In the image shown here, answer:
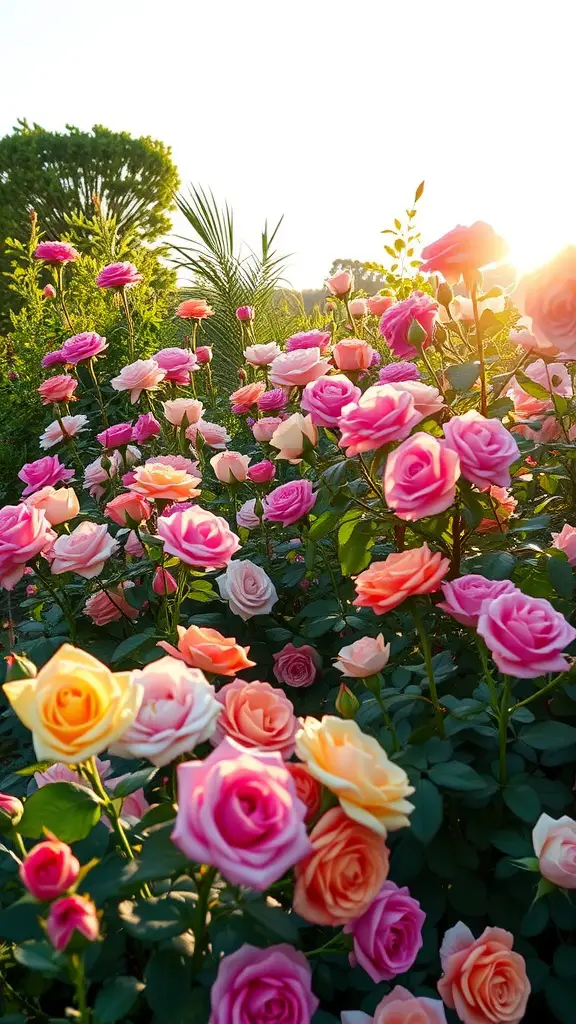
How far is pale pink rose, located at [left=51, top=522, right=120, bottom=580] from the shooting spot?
4.97ft

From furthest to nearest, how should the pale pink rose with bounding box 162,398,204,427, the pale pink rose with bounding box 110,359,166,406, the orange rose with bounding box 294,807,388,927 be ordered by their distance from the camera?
the pale pink rose with bounding box 110,359,166,406, the pale pink rose with bounding box 162,398,204,427, the orange rose with bounding box 294,807,388,927

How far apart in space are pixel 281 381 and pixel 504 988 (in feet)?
4.53

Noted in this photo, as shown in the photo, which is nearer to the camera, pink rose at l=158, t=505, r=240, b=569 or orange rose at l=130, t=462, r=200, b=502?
pink rose at l=158, t=505, r=240, b=569

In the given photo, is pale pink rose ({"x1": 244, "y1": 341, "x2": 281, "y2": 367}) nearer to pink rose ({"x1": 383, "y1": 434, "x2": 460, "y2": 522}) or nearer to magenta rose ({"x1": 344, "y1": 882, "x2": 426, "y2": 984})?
pink rose ({"x1": 383, "y1": 434, "x2": 460, "y2": 522})

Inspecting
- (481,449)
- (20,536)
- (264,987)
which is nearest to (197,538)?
(20,536)

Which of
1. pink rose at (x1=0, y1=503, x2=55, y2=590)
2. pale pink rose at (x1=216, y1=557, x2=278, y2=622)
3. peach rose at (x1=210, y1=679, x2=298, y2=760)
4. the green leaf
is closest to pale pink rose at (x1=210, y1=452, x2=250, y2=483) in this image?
pale pink rose at (x1=216, y1=557, x2=278, y2=622)

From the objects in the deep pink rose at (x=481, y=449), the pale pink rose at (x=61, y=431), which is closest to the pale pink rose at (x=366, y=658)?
the deep pink rose at (x=481, y=449)

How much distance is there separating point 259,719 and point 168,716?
196 mm

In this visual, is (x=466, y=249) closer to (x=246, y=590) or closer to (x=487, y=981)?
(x=246, y=590)

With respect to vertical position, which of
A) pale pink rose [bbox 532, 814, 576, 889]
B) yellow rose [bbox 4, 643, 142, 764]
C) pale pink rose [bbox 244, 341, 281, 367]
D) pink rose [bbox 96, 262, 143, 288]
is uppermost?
pink rose [bbox 96, 262, 143, 288]

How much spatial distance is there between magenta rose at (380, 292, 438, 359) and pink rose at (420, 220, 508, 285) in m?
0.25

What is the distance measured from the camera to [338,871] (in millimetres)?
734

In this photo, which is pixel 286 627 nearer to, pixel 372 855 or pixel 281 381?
pixel 281 381

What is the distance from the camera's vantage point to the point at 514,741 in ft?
3.85
